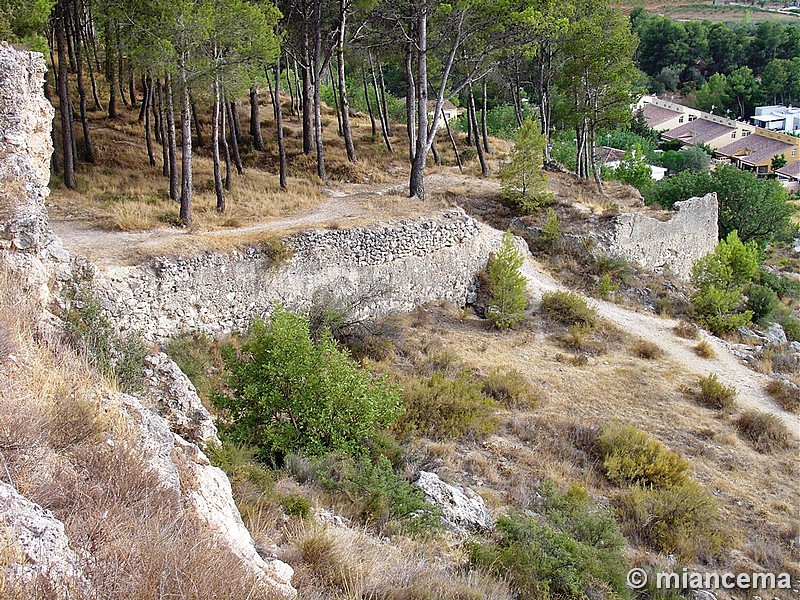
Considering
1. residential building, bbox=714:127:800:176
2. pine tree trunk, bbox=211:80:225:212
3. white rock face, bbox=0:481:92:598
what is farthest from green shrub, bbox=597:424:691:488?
residential building, bbox=714:127:800:176

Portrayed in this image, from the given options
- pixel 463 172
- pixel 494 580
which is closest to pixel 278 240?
pixel 494 580

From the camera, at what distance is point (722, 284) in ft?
67.7

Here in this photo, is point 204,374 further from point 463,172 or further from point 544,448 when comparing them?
point 463,172

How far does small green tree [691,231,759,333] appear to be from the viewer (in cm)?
1997

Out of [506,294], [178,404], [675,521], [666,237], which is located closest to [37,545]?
[178,404]

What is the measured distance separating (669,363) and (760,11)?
466 ft

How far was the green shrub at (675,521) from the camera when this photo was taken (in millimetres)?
9320

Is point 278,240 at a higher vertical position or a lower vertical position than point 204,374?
higher

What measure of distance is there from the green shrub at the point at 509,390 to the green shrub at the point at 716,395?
13.2 feet

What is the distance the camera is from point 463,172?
1054 inches

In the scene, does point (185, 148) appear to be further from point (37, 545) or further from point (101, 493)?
point (37, 545)

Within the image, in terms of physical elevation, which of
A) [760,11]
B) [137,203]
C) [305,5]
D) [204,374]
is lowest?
[204,374]

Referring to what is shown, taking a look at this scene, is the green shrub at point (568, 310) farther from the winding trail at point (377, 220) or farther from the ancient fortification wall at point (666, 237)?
the ancient fortification wall at point (666, 237)

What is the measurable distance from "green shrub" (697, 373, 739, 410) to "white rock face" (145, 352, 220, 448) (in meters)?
11.2
